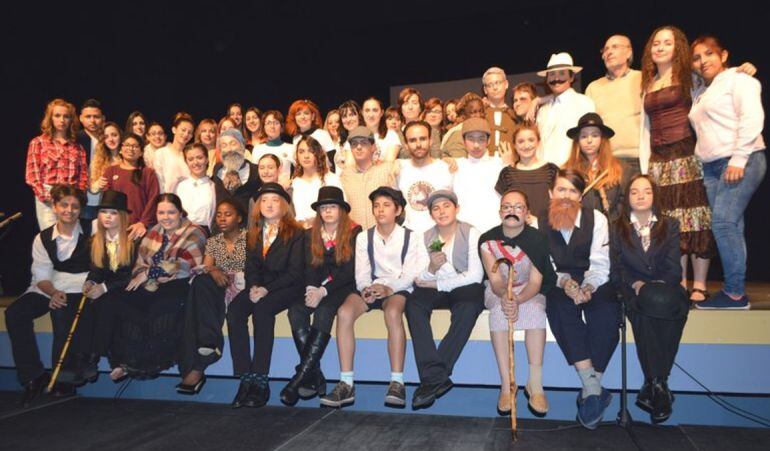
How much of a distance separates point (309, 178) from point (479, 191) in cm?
142

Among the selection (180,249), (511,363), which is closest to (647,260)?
(511,363)

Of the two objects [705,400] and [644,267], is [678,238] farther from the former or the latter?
[705,400]

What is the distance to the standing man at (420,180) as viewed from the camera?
13.8 feet

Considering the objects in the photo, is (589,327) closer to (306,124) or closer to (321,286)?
(321,286)

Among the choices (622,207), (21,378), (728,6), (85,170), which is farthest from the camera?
(728,6)

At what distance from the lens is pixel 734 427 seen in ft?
10.4

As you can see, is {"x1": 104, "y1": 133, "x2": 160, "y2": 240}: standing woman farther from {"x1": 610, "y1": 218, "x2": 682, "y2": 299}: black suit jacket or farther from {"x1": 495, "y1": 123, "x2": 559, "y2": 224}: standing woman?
{"x1": 610, "y1": 218, "x2": 682, "y2": 299}: black suit jacket

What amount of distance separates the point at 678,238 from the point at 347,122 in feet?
9.69

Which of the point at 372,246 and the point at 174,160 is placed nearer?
the point at 372,246

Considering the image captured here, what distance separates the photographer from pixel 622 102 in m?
4.04

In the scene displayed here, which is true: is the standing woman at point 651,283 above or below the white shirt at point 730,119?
below

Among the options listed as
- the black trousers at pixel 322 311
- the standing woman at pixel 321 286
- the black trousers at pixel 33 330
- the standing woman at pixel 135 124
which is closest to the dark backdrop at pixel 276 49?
the standing woman at pixel 135 124

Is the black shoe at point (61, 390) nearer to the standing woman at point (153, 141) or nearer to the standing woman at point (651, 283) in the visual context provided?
the standing woman at point (153, 141)

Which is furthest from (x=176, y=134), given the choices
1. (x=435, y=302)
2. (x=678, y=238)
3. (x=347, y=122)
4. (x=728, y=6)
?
(x=728, y=6)
